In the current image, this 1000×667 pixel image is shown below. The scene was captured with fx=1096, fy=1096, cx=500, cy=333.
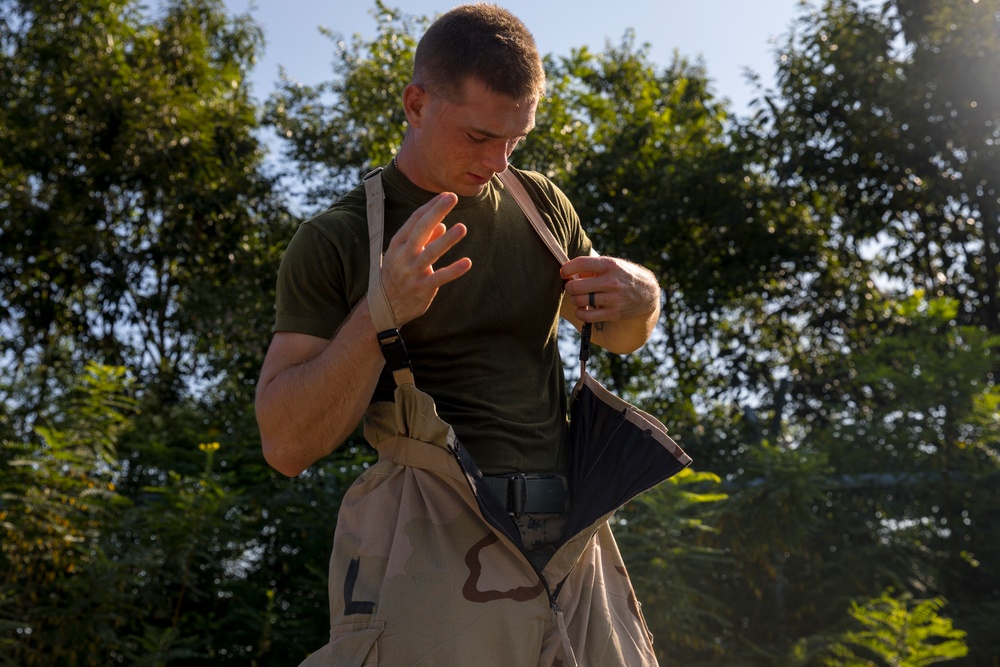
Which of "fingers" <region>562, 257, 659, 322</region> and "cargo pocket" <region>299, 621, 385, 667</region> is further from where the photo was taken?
"fingers" <region>562, 257, 659, 322</region>

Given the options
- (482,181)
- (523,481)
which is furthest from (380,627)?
(482,181)

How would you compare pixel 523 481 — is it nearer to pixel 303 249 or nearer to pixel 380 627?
pixel 380 627

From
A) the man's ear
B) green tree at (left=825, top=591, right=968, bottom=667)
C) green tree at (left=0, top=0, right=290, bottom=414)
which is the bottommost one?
green tree at (left=825, top=591, right=968, bottom=667)

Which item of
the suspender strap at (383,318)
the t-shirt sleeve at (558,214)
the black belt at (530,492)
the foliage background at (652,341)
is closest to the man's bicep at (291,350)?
the suspender strap at (383,318)

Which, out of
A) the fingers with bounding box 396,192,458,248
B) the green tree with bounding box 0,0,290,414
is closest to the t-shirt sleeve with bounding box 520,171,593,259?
the fingers with bounding box 396,192,458,248

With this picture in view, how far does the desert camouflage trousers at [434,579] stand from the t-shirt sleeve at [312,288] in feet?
0.73

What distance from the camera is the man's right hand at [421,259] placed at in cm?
192

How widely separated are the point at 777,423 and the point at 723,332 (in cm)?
347

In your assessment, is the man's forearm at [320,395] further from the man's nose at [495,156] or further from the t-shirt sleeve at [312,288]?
the man's nose at [495,156]

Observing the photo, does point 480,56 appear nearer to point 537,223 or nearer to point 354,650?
point 537,223

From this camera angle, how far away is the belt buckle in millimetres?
2201

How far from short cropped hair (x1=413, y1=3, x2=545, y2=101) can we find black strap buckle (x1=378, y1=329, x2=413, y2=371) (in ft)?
1.80

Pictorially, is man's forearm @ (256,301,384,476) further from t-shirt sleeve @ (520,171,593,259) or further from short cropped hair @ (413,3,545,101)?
t-shirt sleeve @ (520,171,593,259)

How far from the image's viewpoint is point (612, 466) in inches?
90.6
